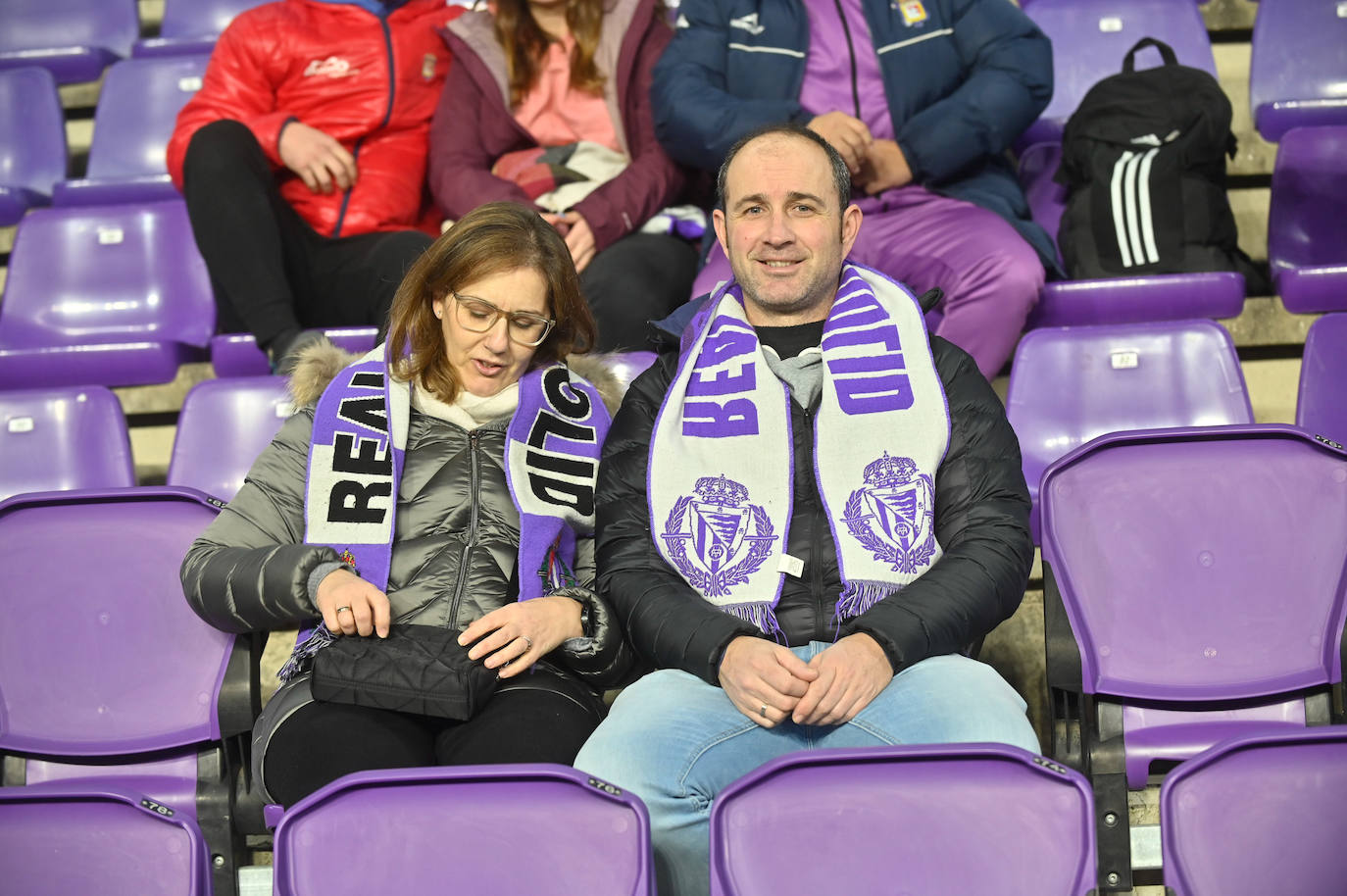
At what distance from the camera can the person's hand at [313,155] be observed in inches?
117

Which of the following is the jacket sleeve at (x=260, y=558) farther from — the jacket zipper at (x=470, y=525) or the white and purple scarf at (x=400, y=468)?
the jacket zipper at (x=470, y=525)

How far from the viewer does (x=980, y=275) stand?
2.61 meters

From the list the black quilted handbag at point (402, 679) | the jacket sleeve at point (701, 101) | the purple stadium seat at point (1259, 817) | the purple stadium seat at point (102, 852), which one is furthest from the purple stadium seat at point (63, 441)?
the purple stadium seat at point (1259, 817)

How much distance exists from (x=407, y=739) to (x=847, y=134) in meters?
1.63

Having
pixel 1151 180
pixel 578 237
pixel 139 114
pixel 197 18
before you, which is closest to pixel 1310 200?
pixel 1151 180

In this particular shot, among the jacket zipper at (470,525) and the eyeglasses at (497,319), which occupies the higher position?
the eyeglasses at (497,319)

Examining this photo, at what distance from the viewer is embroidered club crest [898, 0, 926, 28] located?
304cm

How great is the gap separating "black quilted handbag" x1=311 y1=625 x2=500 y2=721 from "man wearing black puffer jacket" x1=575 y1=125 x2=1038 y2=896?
0.63ft

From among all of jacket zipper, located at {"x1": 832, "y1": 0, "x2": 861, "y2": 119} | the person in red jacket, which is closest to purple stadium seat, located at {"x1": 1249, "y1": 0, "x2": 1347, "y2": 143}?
jacket zipper, located at {"x1": 832, "y1": 0, "x2": 861, "y2": 119}

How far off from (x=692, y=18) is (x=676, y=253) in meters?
0.59

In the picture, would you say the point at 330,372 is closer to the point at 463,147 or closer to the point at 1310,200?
the point at 463,147

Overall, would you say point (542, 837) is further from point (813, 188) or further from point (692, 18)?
point (692, 18)

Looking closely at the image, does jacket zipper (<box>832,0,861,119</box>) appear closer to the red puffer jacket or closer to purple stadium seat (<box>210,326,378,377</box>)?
the red puffer jacket

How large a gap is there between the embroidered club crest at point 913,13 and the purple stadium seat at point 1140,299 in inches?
28.4
